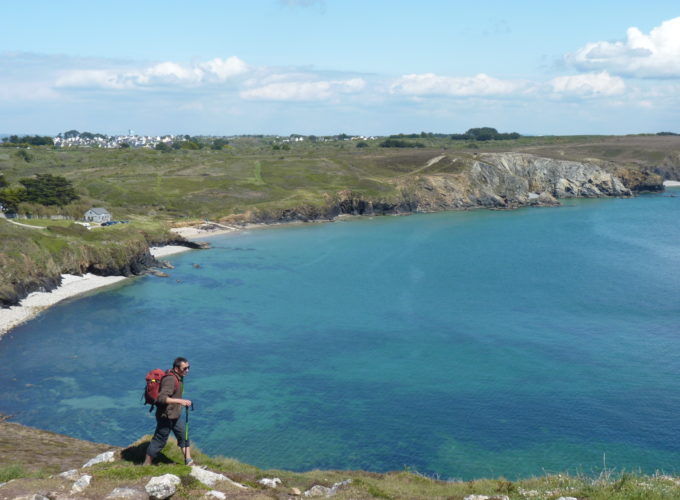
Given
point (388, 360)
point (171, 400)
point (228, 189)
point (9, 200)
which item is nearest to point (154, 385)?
point (171, 400)

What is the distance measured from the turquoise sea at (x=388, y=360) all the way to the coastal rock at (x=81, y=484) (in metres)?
15.8

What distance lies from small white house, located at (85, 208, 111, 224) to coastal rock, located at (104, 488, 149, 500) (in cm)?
8443

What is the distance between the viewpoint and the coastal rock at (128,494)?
15.5 m

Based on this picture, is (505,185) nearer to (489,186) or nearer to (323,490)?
(489,186)

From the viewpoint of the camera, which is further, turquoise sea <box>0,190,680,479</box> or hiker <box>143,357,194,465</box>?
turquoise sea <box>0,190,680,479</box>

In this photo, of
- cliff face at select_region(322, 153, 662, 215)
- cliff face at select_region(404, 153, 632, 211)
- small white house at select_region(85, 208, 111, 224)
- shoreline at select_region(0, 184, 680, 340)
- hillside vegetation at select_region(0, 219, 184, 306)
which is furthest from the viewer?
cliff face at select_region(404, 153, 632, 211)

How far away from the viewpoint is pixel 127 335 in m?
54.0

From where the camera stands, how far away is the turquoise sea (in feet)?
111

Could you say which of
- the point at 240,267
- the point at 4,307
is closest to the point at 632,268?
the point at 240,267

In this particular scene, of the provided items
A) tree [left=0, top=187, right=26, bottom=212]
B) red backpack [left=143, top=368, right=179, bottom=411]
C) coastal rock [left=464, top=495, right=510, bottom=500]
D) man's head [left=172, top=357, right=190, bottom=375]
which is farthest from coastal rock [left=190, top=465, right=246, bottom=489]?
tree [left=0, top=187, right=26, bottom=212]

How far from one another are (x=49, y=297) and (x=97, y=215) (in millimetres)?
33886

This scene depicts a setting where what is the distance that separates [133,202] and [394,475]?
4052 inches

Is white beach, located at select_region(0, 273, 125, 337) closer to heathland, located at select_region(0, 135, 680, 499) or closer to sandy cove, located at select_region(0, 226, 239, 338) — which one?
sandy cove, located at select_region(0, 226, 239, 338)

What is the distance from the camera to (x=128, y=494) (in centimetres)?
1562
